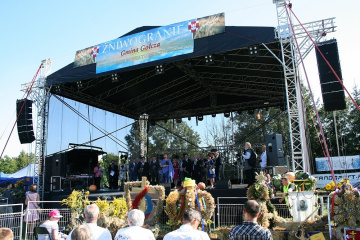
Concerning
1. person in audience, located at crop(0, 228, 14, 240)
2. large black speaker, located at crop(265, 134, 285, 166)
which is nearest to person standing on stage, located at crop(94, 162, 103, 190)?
large black speaker, located at crop(265, 134, 285, 166)

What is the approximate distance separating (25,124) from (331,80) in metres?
11.3

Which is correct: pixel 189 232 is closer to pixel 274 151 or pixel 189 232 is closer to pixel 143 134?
pixel 274 151

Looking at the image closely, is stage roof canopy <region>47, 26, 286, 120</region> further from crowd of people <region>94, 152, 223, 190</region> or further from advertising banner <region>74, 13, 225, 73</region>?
crowd of people <region>94, 152, 223, 190</region>

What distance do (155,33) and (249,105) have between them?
7.52 metres

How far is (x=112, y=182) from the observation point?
47.7 ft

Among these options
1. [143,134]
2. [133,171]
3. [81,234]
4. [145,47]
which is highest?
[145,47]

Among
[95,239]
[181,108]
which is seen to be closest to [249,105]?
[181,108]

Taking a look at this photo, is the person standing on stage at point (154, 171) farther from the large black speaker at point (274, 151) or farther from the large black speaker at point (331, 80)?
the large black speaker at point (331, 80)

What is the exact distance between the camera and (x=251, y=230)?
2607 mm

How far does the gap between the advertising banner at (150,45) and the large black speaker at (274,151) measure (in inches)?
147

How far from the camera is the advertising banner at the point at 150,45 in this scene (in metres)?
10.5

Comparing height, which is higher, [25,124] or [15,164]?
[25,124]

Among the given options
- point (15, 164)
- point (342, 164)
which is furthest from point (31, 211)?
point (15, 164)

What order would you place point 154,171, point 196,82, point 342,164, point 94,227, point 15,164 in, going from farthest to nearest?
1. point 15,164
2. point 196,82
3. point 342,164
4. point 154,171
5. point 94,227
